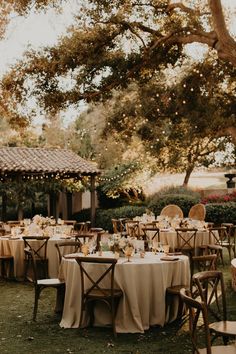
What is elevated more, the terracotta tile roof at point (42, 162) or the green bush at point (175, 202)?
the terracotta tile roof at point (42, 162)

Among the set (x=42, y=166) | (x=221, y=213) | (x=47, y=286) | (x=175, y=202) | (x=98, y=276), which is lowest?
(x=47, y=286)

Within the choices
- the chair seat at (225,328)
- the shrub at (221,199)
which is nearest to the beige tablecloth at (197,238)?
the chair seat at (225,328)

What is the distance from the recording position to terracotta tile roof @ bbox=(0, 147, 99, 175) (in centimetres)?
2162

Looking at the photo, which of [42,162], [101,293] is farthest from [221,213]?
[101,293]

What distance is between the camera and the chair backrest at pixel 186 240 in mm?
11169

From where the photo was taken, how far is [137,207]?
74.2 feet

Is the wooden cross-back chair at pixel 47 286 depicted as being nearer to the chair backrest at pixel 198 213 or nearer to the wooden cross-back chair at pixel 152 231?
the wooden cross-back chair at pixel 152 231

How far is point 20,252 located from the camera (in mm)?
10656

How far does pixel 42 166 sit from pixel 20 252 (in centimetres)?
1191

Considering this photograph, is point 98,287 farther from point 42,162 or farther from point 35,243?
point 42,162

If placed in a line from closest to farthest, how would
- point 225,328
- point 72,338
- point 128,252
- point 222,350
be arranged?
1. point 222,350
2. point 225,328
3. point 72,338
4. point 128,252

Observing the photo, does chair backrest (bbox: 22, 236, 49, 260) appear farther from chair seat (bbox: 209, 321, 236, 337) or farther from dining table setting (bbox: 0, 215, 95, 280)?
chair seat (bbox: 209, 321, 236, 337)

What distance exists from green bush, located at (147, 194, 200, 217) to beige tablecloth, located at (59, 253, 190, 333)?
1384cm

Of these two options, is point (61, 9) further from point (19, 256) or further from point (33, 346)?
point (33, 346)
